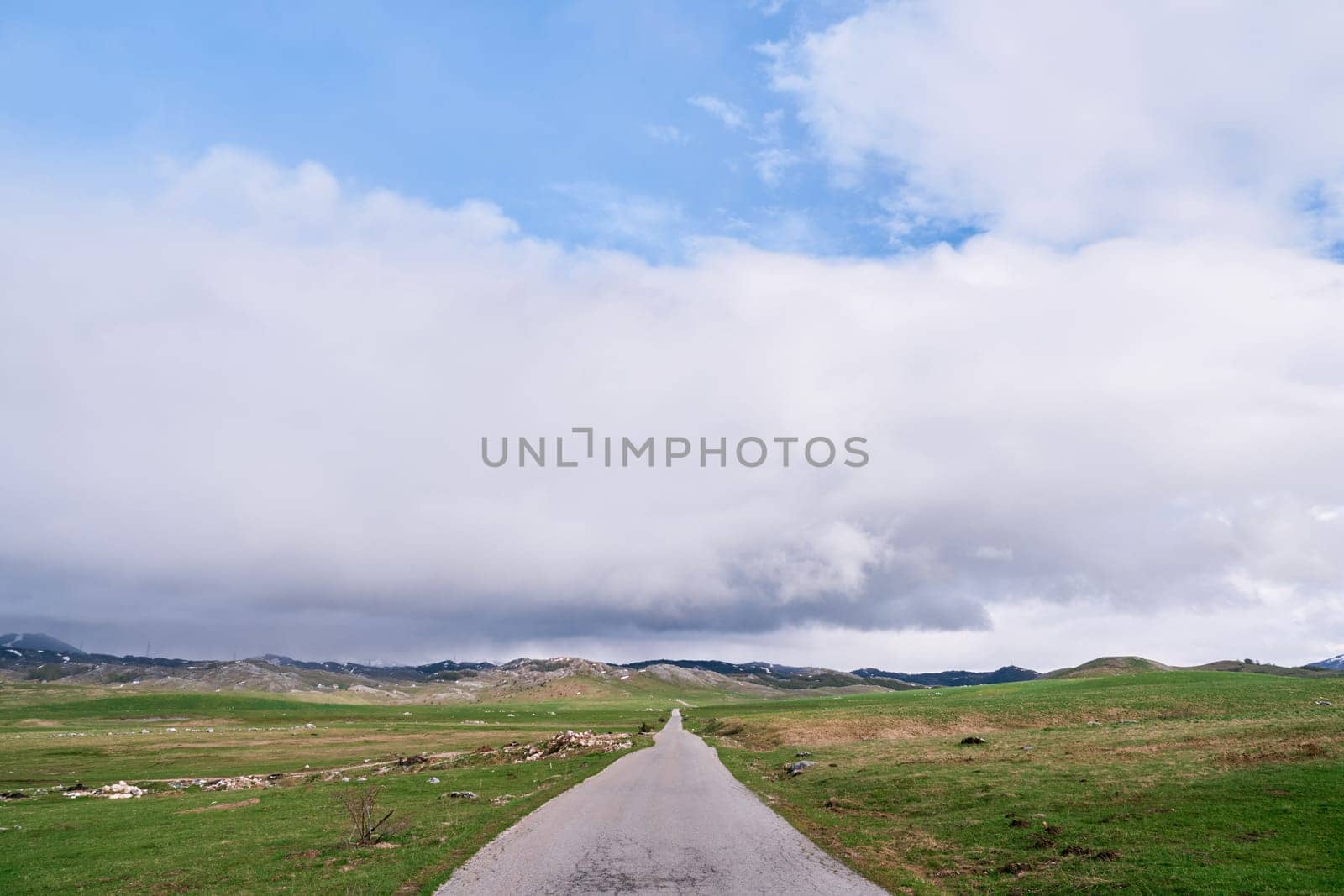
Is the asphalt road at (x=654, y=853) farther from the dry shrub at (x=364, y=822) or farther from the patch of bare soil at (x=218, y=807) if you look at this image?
the patch of bare soil at (x=218, y=807)

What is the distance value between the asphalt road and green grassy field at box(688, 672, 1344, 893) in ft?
6.16

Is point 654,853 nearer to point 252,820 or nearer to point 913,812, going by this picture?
point 913,812

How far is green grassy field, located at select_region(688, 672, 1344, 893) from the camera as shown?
65.2 ft

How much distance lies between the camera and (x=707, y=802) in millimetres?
34500

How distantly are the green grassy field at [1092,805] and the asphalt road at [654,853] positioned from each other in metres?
1.88

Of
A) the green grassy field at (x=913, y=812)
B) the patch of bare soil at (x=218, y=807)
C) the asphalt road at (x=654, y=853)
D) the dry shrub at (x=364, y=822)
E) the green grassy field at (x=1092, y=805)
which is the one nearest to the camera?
the asphalt road at (x=654, y=853)

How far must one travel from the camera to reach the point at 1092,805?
28250 mm

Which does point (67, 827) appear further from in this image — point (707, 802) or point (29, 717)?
point (29, 717)

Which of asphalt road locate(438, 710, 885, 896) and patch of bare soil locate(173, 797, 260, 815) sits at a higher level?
asphalt road locate(438, 710, 885, 896)

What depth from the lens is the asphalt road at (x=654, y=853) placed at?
62.5 ft

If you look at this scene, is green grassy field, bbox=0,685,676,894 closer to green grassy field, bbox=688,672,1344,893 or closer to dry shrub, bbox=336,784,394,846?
dry shrub, bbox=336,784,394,846

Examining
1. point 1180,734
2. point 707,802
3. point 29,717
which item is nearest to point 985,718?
point 1180,734

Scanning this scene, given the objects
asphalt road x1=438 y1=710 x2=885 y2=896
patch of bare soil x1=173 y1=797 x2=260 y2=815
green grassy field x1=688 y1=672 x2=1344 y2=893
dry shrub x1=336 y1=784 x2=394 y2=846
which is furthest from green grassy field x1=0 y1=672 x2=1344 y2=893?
asphalt road x1=438 y1=710 x2=885 y2=896

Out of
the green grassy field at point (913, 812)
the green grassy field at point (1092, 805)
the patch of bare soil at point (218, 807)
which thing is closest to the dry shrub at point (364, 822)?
the green grassy field at point (913, 812)
